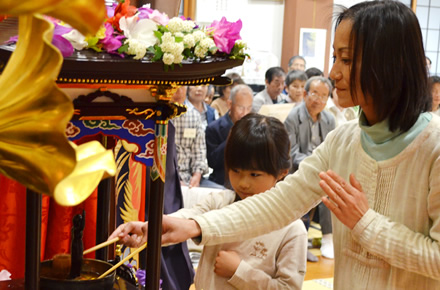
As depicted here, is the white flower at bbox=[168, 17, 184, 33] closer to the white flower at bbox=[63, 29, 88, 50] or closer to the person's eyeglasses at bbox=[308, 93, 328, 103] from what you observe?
the white flower at bbox=[63, 29, 88, 50]

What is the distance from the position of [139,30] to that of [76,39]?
154 mm

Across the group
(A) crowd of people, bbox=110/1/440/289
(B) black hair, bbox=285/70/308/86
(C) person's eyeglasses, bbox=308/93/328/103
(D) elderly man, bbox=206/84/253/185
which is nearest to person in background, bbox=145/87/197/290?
(A) crowd of people, bbox=110/1/440/289

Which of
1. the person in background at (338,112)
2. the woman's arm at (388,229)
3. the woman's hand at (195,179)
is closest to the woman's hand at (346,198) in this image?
the woman's arm at (388,229)

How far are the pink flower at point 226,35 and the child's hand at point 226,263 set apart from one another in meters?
0.72

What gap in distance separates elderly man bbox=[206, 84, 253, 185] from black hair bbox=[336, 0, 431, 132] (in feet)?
12.2

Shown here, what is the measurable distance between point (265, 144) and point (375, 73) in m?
0.77

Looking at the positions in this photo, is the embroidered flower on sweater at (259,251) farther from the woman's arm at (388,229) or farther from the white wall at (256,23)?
the white wall at (256,23)

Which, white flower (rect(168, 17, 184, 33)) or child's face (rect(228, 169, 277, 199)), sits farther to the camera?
child's face (rect(228, 169, 277, 199))

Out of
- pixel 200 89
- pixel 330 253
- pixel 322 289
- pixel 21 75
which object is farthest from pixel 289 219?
pixel 200 89

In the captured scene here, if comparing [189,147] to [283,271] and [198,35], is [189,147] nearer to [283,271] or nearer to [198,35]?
[283,271]

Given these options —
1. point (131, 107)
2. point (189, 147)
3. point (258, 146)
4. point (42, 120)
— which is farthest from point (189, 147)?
point (42, 120)

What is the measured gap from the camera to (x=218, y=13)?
10.8 meters

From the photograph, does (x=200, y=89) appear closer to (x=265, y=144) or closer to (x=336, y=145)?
(x=265, y=144)

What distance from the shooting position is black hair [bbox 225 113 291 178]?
2.04 m
